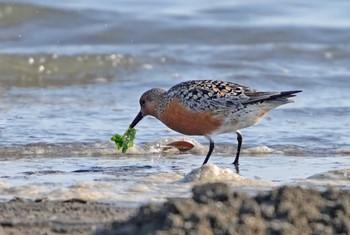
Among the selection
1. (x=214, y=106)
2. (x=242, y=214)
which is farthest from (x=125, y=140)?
(x=242, y=214)

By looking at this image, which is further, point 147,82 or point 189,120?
point 147,82

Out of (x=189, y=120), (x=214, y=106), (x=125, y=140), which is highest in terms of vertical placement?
(x=214, y=106)

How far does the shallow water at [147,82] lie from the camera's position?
7.47m

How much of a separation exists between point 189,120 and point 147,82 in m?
5.16

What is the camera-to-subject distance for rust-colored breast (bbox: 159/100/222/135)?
799cm

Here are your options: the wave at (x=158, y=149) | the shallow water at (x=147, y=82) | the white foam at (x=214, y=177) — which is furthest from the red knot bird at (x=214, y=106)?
the white foam at (x=214, y=177)

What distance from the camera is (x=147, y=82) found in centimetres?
1315

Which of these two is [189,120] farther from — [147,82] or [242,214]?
[147,82]

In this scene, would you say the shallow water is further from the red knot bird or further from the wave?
the red knot bird

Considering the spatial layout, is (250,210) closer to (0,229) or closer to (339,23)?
(0,229)

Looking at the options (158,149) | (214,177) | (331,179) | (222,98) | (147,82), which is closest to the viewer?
(214,177)

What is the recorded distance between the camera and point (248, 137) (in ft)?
30.8

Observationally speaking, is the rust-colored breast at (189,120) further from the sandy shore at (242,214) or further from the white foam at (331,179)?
the sandy shore at (242,214)

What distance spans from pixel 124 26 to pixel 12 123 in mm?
6964
